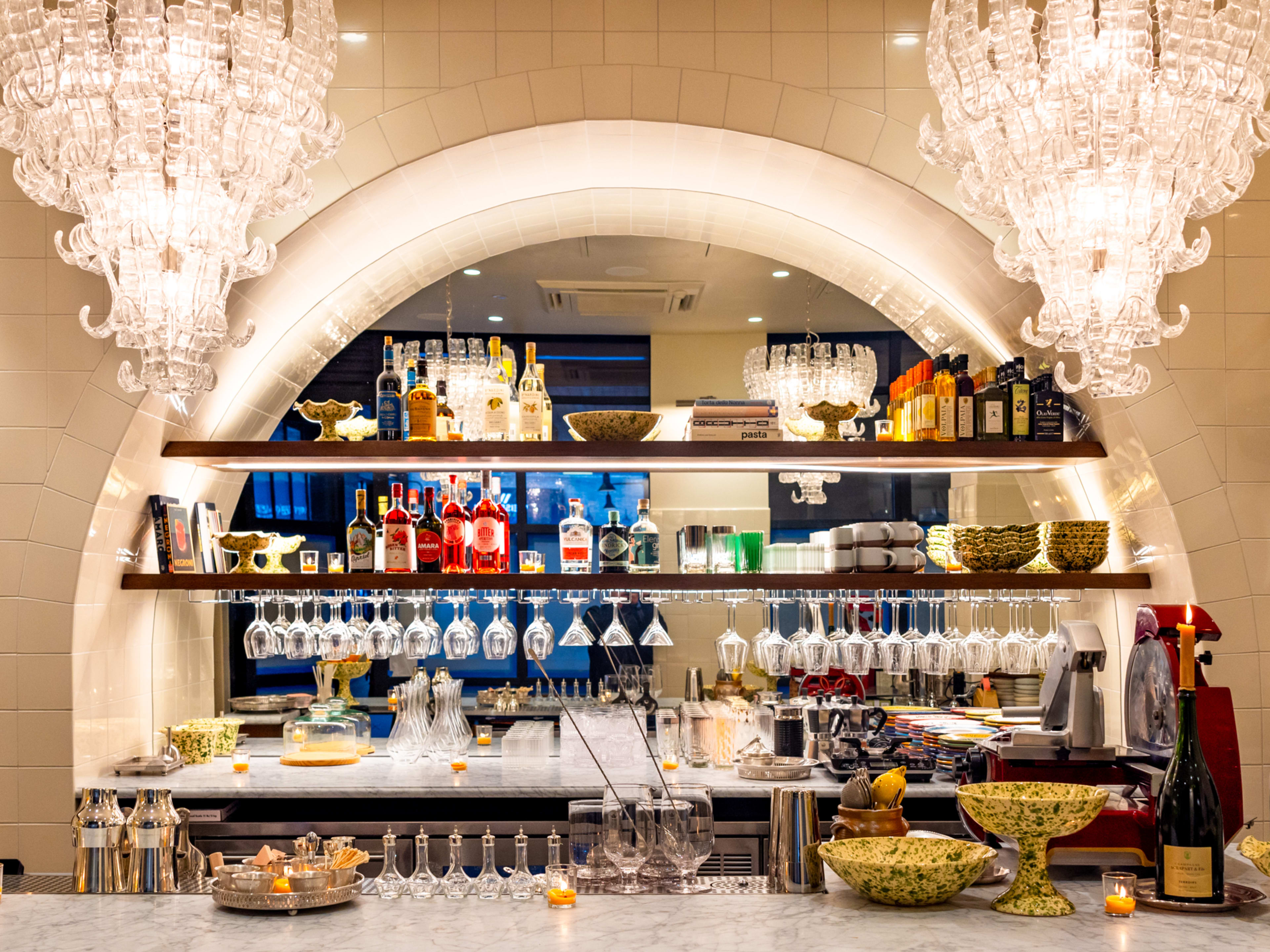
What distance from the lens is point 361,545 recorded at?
4.21 meters

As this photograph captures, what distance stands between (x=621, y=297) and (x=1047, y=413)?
3664mm

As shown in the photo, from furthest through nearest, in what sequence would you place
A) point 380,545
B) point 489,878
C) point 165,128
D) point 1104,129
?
point 380,545 → point 489,878 → point 165,128 → point 1104,129

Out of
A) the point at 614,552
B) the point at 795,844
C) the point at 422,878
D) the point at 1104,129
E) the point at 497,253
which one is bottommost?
the point at 422,878

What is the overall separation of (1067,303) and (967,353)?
7.18 ft

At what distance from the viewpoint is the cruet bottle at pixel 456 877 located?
2.42m

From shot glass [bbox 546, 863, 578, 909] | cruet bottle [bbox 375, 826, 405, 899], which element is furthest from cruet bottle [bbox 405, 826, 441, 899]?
shot glass [bbox 546, 863, 578, 909]

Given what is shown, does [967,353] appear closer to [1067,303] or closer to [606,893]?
[1067,303]

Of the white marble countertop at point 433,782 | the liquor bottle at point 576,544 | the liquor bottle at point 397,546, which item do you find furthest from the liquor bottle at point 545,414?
the white marble countertop at point 433,782

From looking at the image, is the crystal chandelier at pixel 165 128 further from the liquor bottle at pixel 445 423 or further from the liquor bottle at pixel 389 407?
the liquor bottle at pixel 445 423

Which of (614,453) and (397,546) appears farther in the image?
(397,546)

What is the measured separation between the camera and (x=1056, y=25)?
7.35 ft

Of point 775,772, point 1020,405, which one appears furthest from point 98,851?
point 1020,405

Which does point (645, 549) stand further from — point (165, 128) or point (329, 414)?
point (165, 128)

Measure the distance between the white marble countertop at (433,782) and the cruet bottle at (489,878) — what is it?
1278 mm
